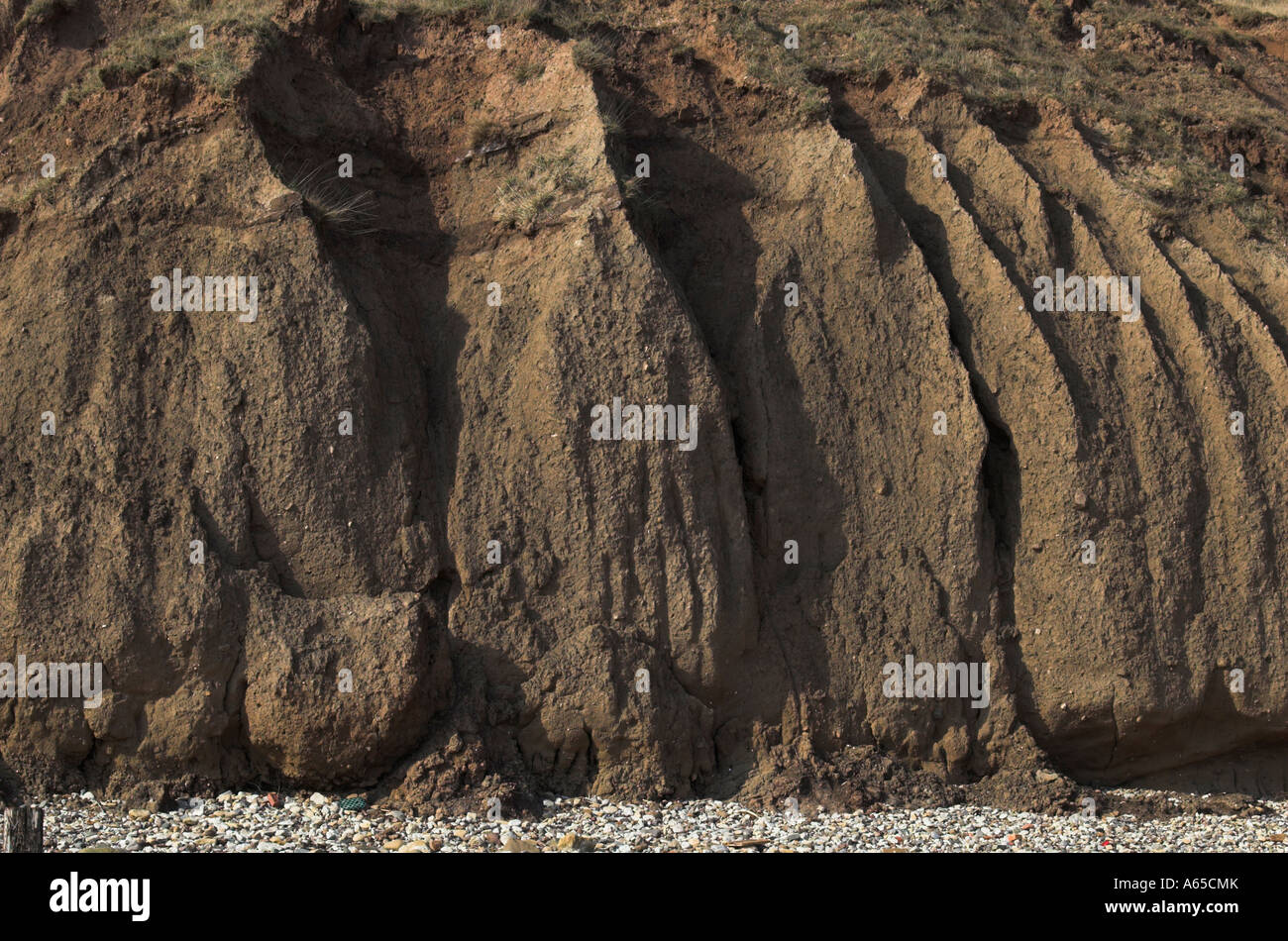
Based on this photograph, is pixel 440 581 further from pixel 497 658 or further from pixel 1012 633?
pixel 1012 633

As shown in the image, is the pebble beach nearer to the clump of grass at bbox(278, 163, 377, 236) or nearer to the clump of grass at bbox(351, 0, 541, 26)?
the clump of grass at bbox(278, 163, 377, 236)

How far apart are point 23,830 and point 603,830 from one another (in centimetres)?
375

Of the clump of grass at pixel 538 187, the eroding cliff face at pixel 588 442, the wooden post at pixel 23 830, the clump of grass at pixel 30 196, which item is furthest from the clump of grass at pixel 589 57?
the wooden post at pixel 23 830

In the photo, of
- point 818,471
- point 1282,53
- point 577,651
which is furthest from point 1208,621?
point 1282,53

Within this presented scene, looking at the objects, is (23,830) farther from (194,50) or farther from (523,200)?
(194,50)

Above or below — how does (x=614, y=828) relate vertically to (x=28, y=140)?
below

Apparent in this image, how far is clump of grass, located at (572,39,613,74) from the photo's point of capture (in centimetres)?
1129

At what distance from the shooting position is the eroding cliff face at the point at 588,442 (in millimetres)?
9125

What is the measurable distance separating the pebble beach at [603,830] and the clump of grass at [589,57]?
6670 mm

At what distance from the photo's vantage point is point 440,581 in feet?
32.0

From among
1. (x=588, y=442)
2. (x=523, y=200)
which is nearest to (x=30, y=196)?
(x=523, y=200)

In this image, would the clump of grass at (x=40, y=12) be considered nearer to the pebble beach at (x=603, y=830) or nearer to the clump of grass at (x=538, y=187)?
the clump of grass at (x=538, y=187)

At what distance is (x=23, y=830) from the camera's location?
7.09 metres

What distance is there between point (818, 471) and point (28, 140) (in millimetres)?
7413
